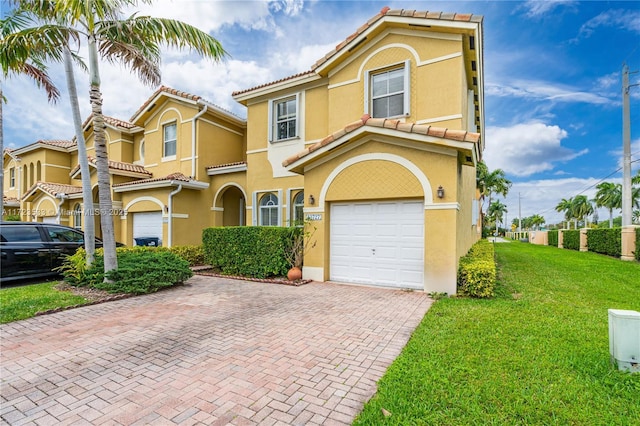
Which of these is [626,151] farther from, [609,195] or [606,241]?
[609,195]

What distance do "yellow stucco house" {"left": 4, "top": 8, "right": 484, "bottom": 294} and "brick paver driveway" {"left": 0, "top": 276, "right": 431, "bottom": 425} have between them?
2.38 metres

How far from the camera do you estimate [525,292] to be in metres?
8.71

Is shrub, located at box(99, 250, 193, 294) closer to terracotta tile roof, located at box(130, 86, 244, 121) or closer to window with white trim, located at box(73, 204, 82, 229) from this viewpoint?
terracotta tile roof, located at box(130, 86, 244, 121)

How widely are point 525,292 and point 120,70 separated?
46.3 ft

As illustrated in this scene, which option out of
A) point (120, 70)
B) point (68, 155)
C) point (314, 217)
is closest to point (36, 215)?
point (68, 155)

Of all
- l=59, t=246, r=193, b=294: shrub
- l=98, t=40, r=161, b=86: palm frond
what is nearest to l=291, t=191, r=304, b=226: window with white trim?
l=59, t=246, r=193, b=294: shrub

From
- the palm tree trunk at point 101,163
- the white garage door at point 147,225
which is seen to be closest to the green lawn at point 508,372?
the palm tree trunk at point 101,163

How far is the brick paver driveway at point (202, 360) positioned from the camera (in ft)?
10.9

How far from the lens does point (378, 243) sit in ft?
31.6

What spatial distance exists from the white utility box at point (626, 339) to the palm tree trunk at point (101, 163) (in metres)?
10.9

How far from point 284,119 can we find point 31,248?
1043 cm

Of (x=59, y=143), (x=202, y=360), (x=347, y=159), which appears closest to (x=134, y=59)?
(x=347, y=159)

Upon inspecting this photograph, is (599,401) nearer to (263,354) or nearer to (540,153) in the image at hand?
(263,354)

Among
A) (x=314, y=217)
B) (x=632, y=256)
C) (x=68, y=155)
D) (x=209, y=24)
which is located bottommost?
(x=632, y=256)
